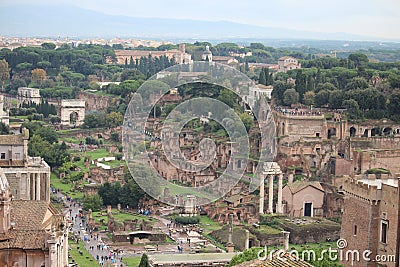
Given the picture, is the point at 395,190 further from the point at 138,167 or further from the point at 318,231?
the point at 138,167

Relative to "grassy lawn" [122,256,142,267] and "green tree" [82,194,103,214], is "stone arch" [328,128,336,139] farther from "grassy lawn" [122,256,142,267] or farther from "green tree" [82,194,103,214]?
"grassy lawn" [122,256,142,267]

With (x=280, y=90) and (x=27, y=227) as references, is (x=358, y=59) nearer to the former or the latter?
(x=280, y=90)

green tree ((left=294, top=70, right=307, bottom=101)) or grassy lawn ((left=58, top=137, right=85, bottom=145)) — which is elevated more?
green tree ((left=294, top=70, right=307, bottom=101))

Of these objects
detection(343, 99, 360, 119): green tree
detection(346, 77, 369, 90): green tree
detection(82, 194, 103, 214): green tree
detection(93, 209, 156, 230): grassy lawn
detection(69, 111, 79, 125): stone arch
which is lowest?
detection(69, 111, 79, 125): stone arch

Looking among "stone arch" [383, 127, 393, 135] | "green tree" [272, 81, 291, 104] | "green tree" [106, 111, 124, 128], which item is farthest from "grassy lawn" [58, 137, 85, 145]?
"stone arch" [383, 127, 393, 135]

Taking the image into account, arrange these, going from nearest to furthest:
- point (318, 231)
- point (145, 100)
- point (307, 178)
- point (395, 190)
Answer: point (395, 190)
point (318, 231)
point (307, 178)
point (145, 100)

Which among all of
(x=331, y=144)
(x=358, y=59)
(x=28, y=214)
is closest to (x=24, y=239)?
(x=28, y=214)

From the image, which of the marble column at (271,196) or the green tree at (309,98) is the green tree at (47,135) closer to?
the green tree at (309,98)

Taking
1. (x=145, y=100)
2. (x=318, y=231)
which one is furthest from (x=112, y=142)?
(x=318, y=231)
